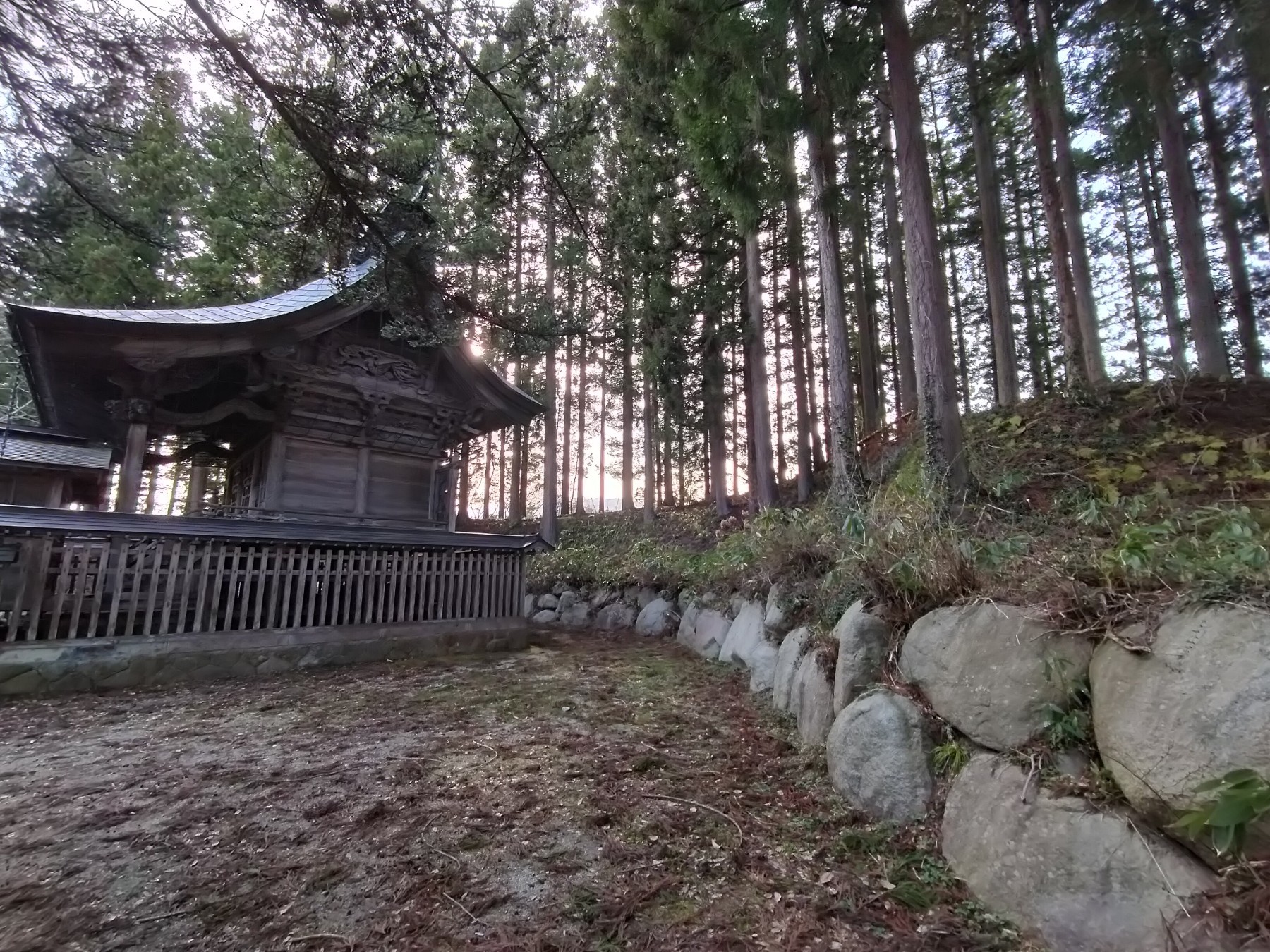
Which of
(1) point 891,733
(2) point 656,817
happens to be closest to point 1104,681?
(1) point 891,733

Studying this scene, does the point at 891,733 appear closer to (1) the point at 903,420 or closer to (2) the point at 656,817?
(2) the point at 656,817

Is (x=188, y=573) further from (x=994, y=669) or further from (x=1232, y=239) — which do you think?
(x=1232, y=239)

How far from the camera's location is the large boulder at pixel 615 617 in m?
9.72

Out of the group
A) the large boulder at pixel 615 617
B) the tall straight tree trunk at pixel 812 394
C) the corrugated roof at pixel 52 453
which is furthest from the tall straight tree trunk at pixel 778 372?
the corrugated roof at pixel 52 453

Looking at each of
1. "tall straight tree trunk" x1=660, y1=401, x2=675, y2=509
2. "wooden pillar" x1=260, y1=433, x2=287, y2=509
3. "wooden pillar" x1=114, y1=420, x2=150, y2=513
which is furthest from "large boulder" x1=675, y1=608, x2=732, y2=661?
"tall straight tree trunk" x1=660, y1=401, x2=675, y2=509

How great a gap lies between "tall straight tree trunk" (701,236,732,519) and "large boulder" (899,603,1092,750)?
32.4 ft

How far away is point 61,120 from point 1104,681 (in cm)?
563

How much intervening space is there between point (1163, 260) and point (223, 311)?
15.8m

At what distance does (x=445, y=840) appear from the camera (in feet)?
8.25

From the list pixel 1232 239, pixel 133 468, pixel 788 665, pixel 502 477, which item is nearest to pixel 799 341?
pixel 1232 239

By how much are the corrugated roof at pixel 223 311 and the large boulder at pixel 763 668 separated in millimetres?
4615

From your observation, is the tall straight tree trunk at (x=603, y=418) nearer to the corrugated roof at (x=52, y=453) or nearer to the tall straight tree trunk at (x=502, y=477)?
the tall straight tree trunk at (x=502, y=477)

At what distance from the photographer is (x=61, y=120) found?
323 centimetres

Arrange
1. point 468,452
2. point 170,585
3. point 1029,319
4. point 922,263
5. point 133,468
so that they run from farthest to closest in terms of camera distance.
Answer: point 1029,319 → point 468,452 → point 133,468 → point 170,585 → point 922,263
